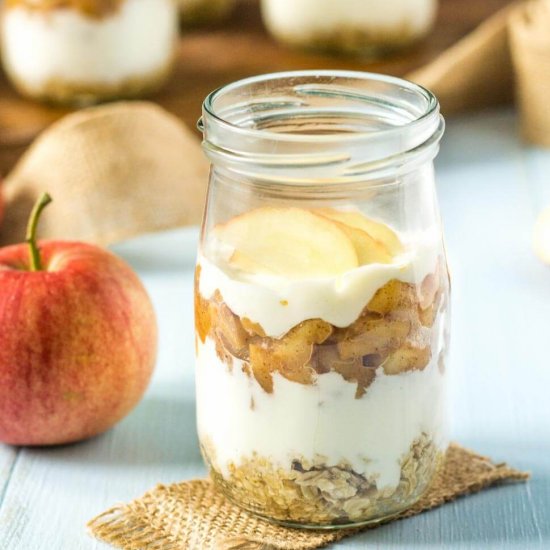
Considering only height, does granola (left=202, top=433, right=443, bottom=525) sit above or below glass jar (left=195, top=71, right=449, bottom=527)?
below

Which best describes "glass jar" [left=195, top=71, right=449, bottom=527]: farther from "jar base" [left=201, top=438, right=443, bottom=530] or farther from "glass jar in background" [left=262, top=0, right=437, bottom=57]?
"glass jar in background" [left=262, top=0, right=437, bottom=57]

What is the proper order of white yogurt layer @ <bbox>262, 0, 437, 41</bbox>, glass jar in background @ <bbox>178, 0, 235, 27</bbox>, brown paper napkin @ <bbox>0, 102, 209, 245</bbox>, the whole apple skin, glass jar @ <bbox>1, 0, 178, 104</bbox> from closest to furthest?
the whole apple skin, brown paper napkin @ <bbox>0, 102, 209, 245</bbox>, glass jar @ <bbox>1, 0, 178, 104</bbox>, white yogurt layer @ <bbox>262, 0, 437, 41</bbox>, glass jar in background @ <bbox>178, 0, 235, 27</bbox>

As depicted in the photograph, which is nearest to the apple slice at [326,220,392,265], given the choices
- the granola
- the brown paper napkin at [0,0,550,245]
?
the granola

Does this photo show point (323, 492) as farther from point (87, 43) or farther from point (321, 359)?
point (87, 43)

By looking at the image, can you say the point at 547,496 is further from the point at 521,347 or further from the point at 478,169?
the point at 478,169

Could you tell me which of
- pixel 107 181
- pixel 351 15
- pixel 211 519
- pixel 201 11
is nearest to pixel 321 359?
pixel 211 519
